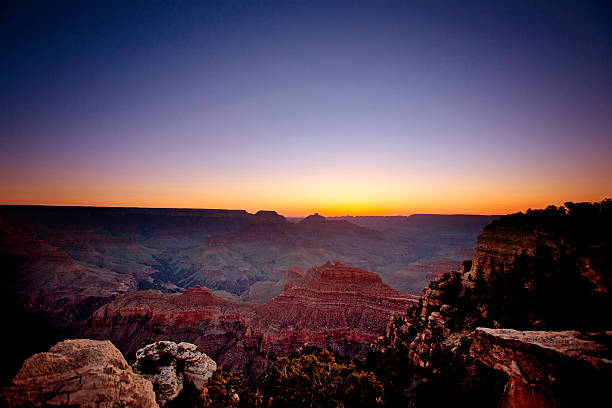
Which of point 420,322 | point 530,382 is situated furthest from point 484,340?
point 420,322

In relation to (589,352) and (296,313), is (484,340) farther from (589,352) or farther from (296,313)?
(296,313)

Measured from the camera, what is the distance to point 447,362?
36.4ft

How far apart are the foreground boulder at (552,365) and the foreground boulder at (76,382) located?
7273 millimetres

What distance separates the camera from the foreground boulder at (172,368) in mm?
10406

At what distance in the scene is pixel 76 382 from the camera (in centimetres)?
497

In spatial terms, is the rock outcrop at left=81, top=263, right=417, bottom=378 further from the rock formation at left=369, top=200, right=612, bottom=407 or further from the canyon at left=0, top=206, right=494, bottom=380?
the rock formation at left=369, top=200, right=612, bottom=407

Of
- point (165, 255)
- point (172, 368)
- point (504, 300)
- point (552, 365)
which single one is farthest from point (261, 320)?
point (165, 255)

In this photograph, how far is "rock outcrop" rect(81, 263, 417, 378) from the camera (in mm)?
31547

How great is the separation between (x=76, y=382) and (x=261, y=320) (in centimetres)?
3378

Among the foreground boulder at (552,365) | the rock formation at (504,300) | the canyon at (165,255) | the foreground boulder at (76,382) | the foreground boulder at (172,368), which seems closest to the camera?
the foreground boulder at (552,365)

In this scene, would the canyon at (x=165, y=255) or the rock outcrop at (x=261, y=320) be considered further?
the canyon at (x=165, y=255)

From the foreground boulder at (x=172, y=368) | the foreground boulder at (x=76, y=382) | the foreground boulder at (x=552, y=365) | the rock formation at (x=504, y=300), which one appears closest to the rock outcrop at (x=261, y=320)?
the rock formation at (x=504, y=300)

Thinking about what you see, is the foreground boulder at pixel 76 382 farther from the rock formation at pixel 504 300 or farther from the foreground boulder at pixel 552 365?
the rock formation at pixel 504 300

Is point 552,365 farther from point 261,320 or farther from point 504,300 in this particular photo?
point 261,320
